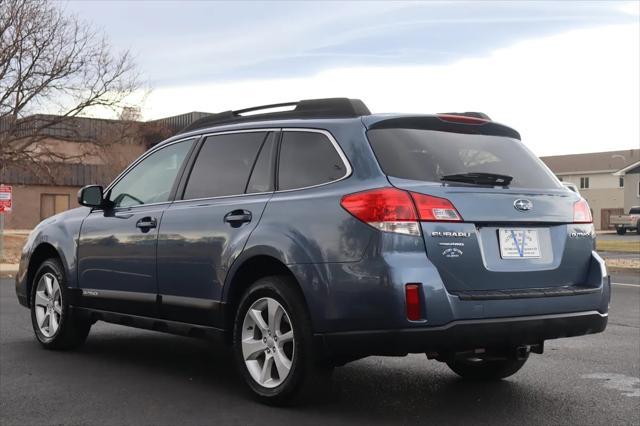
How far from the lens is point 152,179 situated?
6590 mm

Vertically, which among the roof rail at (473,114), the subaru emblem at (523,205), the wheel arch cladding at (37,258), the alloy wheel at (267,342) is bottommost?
the alloy wheel at (267,342)

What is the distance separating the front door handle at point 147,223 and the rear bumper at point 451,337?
2010 mm

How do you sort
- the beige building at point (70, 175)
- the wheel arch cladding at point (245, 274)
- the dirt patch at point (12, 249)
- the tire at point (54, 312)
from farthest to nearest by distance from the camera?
the beige building at point (70, 175) → the dirt patch at point (12, 249) → the tire at point (54, 312) → the wheel arch cladding at point (245, 274)

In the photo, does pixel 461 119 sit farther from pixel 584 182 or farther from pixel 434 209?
pixel 584 182

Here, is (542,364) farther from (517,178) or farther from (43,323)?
(43,323)

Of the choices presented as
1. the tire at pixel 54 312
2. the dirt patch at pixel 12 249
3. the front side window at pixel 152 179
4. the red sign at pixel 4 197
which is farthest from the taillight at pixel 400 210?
the dirt patch at pixel 12 249

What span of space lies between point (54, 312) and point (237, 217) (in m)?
2.80

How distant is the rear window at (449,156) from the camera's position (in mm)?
4809

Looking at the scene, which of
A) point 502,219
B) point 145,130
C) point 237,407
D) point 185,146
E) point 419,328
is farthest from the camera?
point 145,130

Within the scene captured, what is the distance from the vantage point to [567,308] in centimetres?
490

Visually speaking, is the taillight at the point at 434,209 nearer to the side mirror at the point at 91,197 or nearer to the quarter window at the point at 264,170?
the quarter window at the point at 264,170

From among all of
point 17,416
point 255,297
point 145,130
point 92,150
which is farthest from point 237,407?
point 145,130

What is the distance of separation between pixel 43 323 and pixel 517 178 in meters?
4.57

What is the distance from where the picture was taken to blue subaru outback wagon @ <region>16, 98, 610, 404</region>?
4.49m
